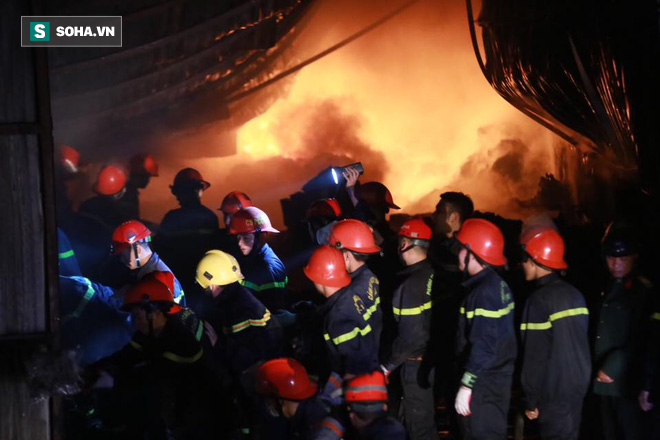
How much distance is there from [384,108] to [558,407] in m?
6.31

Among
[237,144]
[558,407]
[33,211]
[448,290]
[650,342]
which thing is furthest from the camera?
[237,144]

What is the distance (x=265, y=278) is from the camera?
698 cm

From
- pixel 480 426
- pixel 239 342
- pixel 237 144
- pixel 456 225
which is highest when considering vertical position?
pixel 237 144

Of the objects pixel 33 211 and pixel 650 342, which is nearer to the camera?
pixel 33 211

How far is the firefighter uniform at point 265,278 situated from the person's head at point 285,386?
2229 millimetres

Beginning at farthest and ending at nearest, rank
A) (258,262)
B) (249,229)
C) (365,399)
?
(249,229)
(258,262)
(365,399)

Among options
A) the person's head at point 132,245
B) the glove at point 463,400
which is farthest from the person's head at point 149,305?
the glove at point 463,400

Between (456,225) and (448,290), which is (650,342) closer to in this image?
(448,290)

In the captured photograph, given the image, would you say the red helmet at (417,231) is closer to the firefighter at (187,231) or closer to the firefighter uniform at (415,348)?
the firefighter uniform at (415,348)

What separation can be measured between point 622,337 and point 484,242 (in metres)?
1.34

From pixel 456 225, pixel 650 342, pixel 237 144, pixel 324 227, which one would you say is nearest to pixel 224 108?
pixel 237 144

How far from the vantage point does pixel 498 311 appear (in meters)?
5.32

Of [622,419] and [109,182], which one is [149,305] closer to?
[622,419]

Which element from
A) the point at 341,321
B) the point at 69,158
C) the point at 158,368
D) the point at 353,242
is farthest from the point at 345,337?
the point at 69,158
